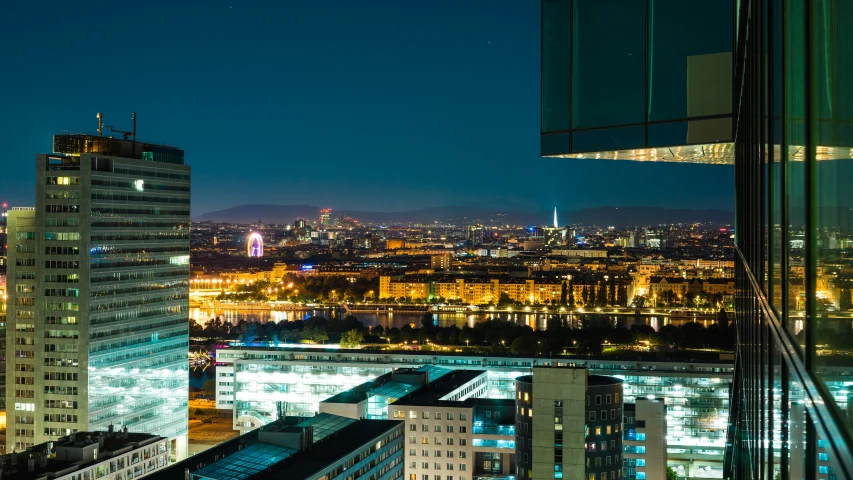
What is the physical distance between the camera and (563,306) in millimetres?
37906

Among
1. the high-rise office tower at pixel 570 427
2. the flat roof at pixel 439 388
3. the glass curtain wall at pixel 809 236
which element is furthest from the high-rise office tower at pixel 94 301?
the glass curtain wall at pixel 809 236

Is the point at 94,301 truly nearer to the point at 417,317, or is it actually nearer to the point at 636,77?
the point at 636,77

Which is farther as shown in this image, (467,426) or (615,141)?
(467,426)

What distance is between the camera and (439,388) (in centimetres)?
1441

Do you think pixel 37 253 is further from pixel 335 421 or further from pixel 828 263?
pixel 828 263

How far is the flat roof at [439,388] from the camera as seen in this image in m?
13.1

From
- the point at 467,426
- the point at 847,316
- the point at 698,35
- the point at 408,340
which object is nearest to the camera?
the point at 847,316

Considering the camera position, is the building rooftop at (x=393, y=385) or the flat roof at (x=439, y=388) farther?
the building rooftop at (x=393, y=385)

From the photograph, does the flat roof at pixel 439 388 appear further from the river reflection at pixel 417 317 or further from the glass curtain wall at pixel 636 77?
the river reflection at pixel 417 317

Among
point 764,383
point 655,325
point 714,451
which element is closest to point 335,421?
Answer: point 714,451

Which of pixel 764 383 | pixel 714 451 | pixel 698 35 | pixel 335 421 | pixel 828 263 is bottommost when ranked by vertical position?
pixel 714 451

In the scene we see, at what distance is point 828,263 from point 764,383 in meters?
0.49

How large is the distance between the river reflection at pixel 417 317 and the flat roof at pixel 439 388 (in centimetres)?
1606

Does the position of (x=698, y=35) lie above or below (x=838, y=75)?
above
